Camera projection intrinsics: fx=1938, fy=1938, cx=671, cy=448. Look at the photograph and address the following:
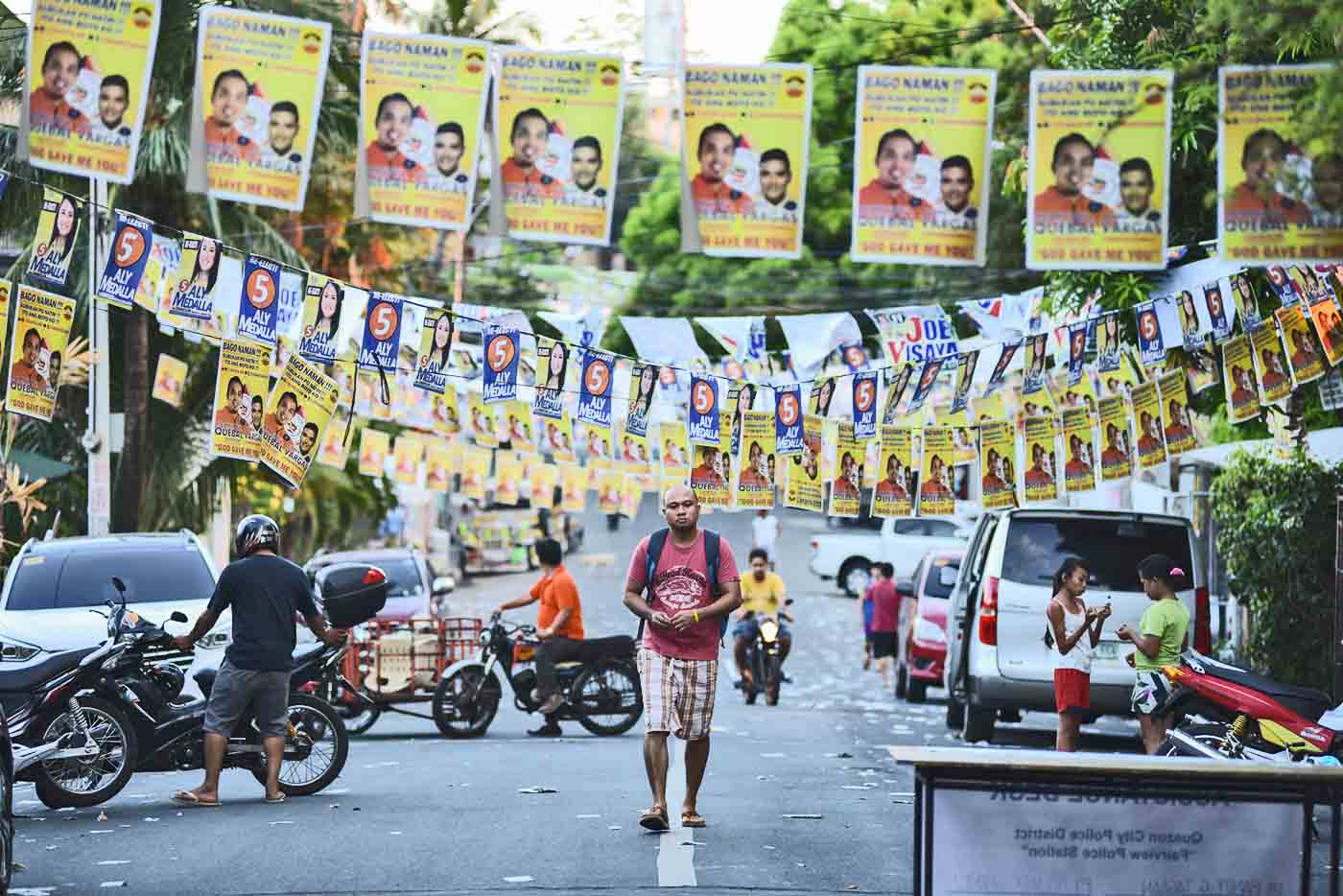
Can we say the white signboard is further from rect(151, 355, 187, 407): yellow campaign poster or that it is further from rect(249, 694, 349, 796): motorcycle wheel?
rect(151, 355, 187, 407): yellow campaign poster

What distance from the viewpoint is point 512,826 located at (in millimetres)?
10844

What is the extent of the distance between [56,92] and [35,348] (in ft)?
16.2

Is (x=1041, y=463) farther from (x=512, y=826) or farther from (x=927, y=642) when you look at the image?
(x=512, y=826)

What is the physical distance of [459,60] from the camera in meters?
9.76

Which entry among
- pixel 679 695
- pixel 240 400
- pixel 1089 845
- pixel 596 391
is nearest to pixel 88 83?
pixel 679 695

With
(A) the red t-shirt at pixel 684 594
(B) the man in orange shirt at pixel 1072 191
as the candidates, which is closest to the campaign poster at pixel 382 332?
(A) the red t-shirt at pixel 684 594

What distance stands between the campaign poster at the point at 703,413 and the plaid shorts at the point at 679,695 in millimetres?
9327

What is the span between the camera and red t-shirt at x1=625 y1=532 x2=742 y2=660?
1042cm

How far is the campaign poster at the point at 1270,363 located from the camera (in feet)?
51.8

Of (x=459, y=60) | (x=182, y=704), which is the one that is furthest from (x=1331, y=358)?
(x=182, y=704)

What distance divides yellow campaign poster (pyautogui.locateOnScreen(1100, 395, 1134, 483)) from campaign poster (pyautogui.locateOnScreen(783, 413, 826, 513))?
290cm

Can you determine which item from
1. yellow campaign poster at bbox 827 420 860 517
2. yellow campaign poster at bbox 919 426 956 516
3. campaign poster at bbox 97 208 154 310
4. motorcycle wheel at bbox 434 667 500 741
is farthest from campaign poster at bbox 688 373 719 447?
campaign poster at bbox 97 208 154 310

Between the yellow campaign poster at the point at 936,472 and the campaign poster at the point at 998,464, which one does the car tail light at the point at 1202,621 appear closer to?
the campaign poster at the point at 998,464

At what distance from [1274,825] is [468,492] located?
20.7 meters
